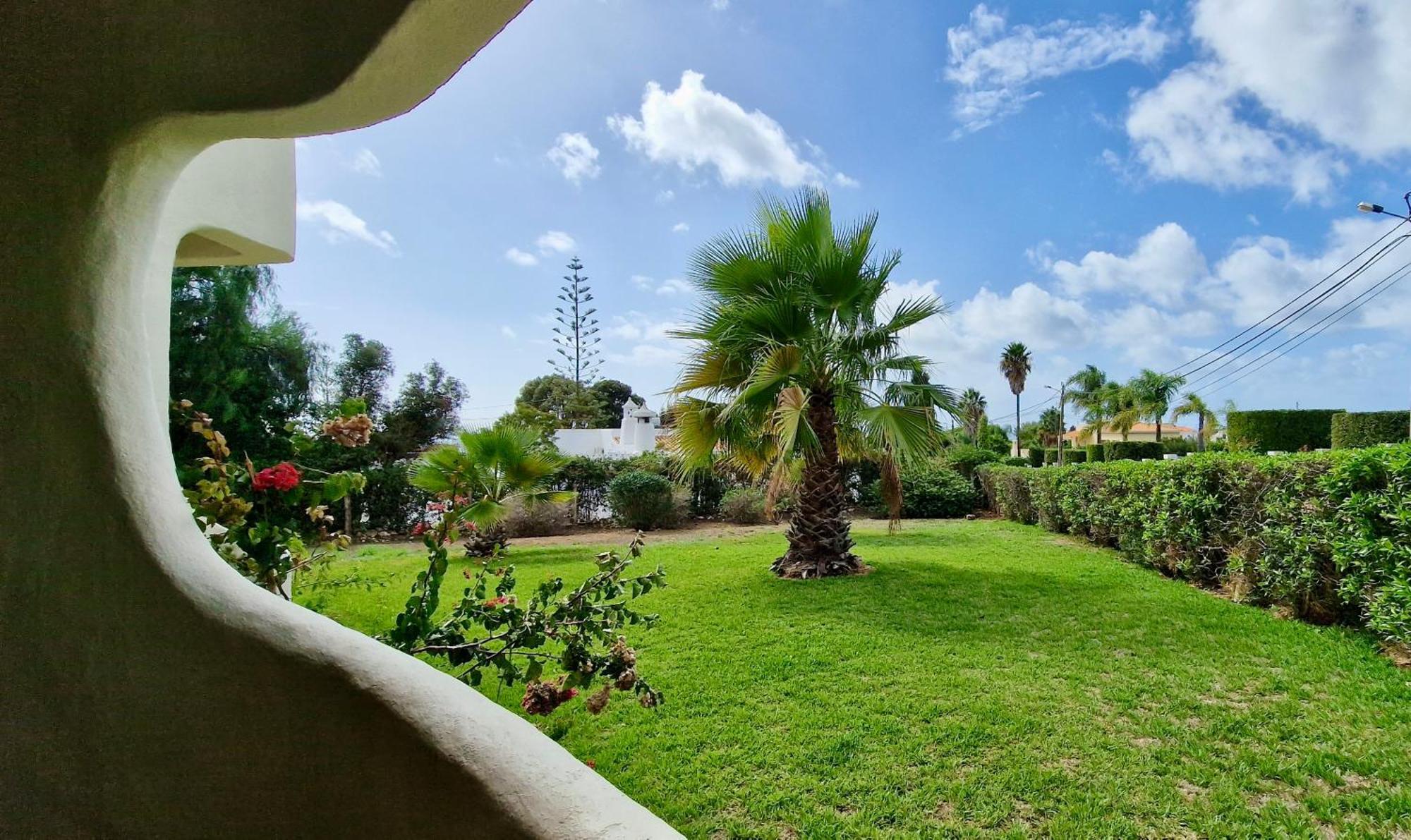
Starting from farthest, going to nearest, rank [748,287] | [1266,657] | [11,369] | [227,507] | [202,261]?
[748,287], [1266,657], [202,261], [227,507], [11,369]

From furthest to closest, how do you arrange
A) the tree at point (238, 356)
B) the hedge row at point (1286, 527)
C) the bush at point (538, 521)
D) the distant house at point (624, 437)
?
the distant house at point (624, 437), the tree at point (238, 356), the bush at point (538, 521), the hedge row at point (1286, 527)

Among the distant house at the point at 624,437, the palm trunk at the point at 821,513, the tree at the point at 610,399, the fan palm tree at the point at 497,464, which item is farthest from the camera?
the tree at the point at 610,399

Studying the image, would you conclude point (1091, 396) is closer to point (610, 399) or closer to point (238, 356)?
point (610, 399)

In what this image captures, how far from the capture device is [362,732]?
45.4 inches

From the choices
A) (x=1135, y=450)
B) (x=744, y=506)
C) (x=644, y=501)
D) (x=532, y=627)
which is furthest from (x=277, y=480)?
(x=1135, y=450)

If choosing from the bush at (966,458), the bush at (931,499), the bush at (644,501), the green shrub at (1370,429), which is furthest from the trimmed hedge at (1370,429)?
the bush at (644,501)

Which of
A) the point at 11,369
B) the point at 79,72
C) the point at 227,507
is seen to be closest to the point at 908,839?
the point at 227,507

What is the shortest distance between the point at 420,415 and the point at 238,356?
7.13m

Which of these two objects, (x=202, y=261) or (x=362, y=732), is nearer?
(x=362, y=732)

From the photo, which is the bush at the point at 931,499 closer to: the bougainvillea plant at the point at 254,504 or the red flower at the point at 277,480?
the bougainvillea plant at the point at 254,504

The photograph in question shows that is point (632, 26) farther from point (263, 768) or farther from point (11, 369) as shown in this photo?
point (263, 768)

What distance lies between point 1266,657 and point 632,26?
6394mm

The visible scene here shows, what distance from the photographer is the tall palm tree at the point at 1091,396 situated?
143 ft

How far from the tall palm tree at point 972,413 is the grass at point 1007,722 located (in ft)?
8.25
